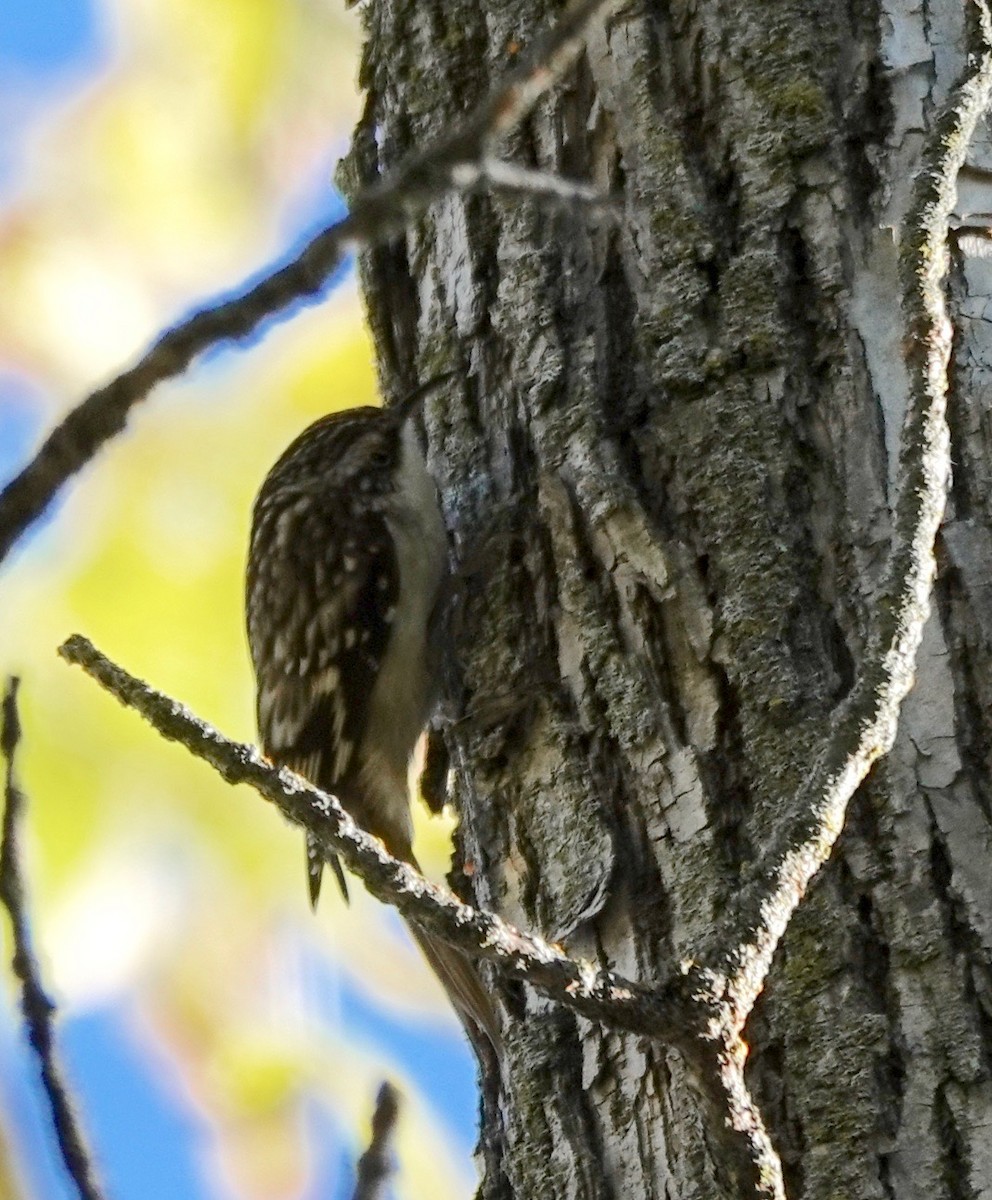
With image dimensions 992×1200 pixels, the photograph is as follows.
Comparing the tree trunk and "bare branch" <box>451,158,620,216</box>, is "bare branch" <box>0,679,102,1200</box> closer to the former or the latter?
"bare branch" <box>451,158,620,216</box>

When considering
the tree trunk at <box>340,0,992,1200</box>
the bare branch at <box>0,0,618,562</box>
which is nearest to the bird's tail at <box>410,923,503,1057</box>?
the tree trunk at <box>340,0,992,1200</box>

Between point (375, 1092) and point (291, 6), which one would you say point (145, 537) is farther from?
point (375, 1092)

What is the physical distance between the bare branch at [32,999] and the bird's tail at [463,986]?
114 centimetres

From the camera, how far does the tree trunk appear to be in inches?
69.5

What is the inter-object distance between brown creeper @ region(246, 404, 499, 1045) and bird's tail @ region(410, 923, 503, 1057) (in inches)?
0.7

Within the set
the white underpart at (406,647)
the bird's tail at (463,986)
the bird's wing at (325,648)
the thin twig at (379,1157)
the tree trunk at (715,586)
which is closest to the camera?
the thin twig at (379,1157)

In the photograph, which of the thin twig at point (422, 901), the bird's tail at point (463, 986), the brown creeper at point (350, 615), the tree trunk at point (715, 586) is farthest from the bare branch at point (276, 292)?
the brown creeper at point (350, 615)

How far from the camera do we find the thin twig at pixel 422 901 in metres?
1.17

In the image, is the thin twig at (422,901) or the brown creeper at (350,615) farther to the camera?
the brown creeper at (350,615)

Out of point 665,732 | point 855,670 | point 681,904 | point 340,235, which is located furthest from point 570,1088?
point 340,235

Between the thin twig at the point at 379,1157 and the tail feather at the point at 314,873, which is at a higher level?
the tail feather at the point at 314,873

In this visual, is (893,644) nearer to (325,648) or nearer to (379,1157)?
(379,1157)

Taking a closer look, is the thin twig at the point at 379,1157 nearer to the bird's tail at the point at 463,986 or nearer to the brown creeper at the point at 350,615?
the bird's tail at the point at 463,986

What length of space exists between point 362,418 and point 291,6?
3.32 ft
